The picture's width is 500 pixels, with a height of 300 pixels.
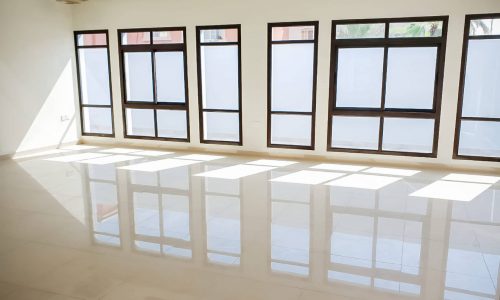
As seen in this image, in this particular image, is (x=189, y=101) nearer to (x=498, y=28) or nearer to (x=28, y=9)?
(x=28, y=9)

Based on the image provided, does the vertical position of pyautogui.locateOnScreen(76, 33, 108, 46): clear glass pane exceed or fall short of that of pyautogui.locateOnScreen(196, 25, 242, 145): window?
it exceeds it

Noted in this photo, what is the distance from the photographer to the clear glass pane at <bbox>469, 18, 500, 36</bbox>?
20.6 ft

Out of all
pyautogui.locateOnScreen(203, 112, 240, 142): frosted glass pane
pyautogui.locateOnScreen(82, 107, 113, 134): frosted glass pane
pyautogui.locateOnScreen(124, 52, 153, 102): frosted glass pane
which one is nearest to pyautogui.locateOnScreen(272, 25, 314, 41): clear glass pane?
pyautogui.locateOnScreen(203, 112, 240, 142): frosted glass pane

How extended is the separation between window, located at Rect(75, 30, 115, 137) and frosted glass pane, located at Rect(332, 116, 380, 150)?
491cm

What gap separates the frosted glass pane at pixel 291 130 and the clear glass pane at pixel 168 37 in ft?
8.06

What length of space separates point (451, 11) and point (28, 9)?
24.8 ft

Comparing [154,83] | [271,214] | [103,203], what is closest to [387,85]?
[271,214]

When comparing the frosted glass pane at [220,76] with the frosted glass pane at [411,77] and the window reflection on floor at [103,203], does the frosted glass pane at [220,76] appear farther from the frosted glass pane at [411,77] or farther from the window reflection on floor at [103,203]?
the frosted glass pane at [411,77]

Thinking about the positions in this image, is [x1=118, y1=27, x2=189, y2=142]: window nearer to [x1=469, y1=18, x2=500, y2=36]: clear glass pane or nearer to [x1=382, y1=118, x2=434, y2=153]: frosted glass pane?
[x1=382, y1=118, x2=434, y2=153]: frosted glass pane

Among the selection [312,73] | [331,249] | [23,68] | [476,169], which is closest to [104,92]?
[23,68]

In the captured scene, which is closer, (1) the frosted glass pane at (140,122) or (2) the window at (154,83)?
(2) the window at (154,83)

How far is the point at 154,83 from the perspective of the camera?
855 cm

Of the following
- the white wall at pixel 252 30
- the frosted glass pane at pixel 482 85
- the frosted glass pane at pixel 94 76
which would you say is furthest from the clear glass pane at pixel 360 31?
the frosted glass pane at pixel 94 76

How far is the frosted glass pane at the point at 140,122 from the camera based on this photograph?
8789 millimetres
